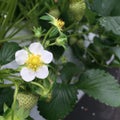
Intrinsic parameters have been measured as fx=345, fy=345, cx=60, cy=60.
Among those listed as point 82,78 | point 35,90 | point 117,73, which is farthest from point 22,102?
point 117,73

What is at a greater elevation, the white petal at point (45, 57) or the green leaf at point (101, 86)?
the white petal at point (45, 57)

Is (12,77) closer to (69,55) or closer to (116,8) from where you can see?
(116,8)

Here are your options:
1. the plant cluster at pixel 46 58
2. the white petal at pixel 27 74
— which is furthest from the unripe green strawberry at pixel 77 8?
the white petal at pixel 27 74

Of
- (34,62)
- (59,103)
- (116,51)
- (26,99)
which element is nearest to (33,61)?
(34,62)

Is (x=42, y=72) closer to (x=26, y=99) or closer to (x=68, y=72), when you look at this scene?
(x=26, y=99)

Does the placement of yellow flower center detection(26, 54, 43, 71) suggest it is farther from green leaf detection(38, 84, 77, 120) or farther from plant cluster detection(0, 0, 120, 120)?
green leaf detection(38, 84, 77, 120)

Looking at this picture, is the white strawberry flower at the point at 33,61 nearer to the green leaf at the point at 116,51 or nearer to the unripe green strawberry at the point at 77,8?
the unripe green strawberry at the point at 77,8
